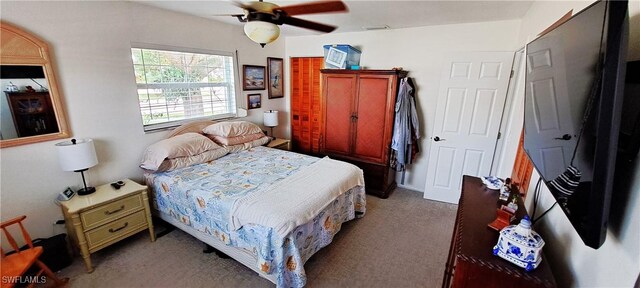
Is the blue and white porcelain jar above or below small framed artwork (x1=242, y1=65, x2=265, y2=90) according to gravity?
below

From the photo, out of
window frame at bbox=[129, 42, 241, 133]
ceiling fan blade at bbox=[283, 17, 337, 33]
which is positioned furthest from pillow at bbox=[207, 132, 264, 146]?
ceiling fan blade at bbox=[283, 17, 337, 33]

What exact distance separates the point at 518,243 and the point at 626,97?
2.02ft

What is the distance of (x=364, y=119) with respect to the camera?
3.51 m

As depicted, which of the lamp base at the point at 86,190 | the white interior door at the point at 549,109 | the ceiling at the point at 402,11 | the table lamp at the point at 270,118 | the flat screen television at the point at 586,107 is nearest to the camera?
the flat screen television at the point at 586,107

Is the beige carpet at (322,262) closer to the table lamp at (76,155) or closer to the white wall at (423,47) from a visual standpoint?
the table lamp at (76,155)

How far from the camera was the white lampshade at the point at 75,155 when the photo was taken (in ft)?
6.80

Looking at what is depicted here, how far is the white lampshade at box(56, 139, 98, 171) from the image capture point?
6.80 ft

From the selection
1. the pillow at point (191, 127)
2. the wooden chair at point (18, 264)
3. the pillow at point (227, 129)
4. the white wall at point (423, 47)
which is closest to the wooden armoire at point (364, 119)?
the white wall at point (423, 47)

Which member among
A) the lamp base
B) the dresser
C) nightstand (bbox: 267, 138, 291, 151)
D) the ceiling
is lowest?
the lamp base

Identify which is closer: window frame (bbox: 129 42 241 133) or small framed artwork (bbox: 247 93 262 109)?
window frame (bbox: 129 42 241 133)

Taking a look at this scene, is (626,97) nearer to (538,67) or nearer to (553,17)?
(538,67)

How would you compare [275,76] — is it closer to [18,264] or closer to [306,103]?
[306,103]

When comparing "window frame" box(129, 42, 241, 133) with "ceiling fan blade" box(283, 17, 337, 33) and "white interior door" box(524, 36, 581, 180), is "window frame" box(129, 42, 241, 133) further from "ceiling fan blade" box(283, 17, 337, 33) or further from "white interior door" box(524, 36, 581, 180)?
"white interior door" box(524, 36, 581, 180)

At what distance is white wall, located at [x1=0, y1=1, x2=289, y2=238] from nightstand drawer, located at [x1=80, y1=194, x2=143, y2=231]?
0.48 m
